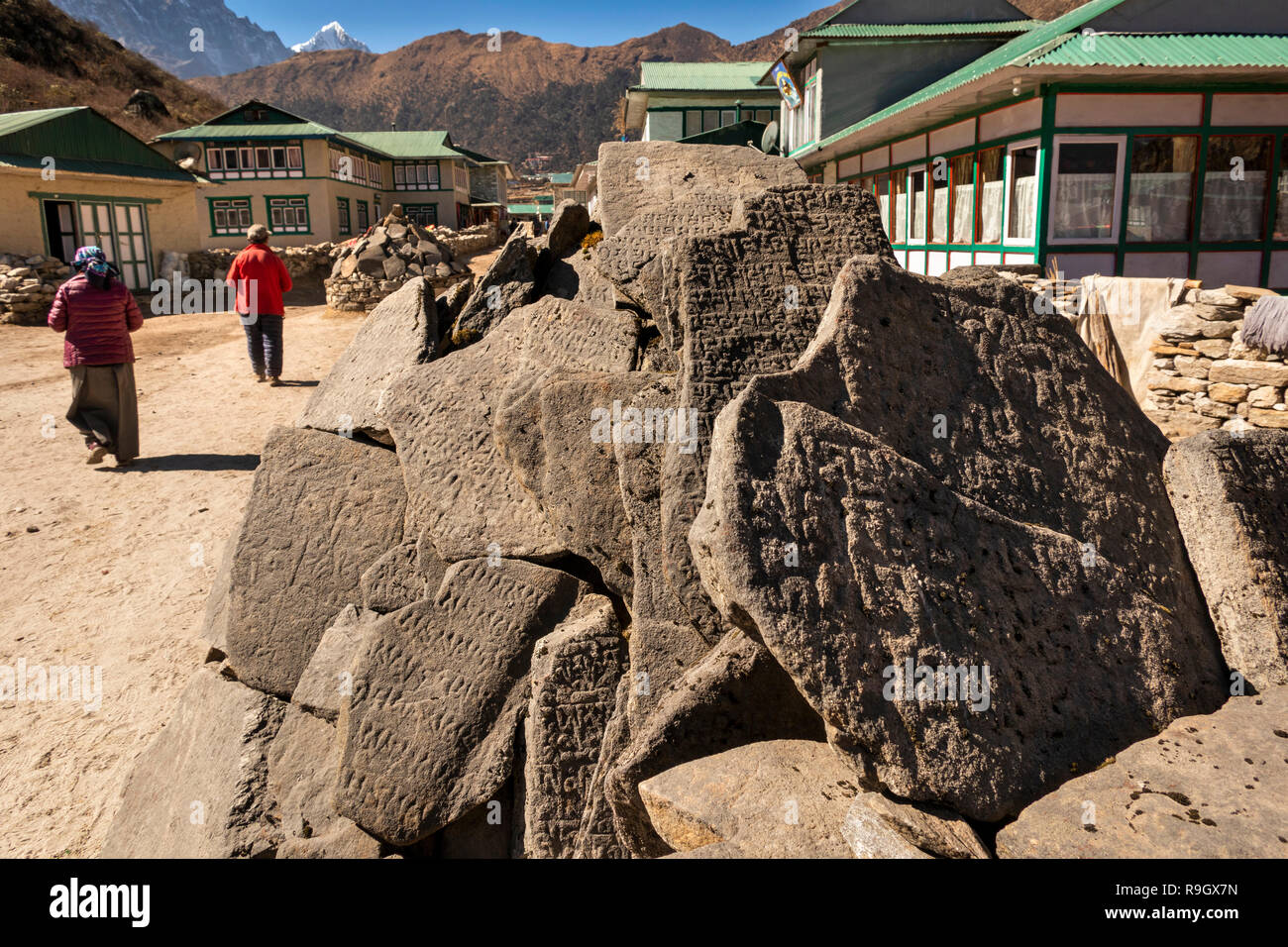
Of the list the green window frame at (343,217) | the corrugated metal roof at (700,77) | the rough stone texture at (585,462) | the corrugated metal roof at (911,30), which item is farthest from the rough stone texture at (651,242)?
the green window frame at (343,217)

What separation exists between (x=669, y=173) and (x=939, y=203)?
10.8 metres

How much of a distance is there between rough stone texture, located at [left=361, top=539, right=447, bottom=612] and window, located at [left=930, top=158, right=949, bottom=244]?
12.9 m

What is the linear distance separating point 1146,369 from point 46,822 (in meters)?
9.19

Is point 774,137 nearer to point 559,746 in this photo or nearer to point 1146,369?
point 1146,369

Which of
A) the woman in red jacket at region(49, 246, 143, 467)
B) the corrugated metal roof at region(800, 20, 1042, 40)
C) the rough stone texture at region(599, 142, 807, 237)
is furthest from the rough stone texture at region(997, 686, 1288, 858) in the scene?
the corrugated metal roof at region(800, 20, 1042, 40)

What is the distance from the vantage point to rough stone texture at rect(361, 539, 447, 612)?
3.65 meters

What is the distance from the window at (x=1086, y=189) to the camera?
11102 millimetres

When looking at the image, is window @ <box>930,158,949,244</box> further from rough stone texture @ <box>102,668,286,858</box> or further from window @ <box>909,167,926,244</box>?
rough stone texture @ <box>102,668,286,858</box>

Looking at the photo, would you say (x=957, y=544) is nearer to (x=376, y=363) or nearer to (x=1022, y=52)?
(x=376, y=363)

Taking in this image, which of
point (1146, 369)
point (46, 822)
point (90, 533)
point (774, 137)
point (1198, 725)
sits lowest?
point (46, 822)

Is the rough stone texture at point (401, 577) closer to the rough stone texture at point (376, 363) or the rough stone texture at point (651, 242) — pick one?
the rough stone texture at point (376, 363)

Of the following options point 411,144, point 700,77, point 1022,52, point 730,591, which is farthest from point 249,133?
point 730,591

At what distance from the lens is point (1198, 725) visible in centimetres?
258
